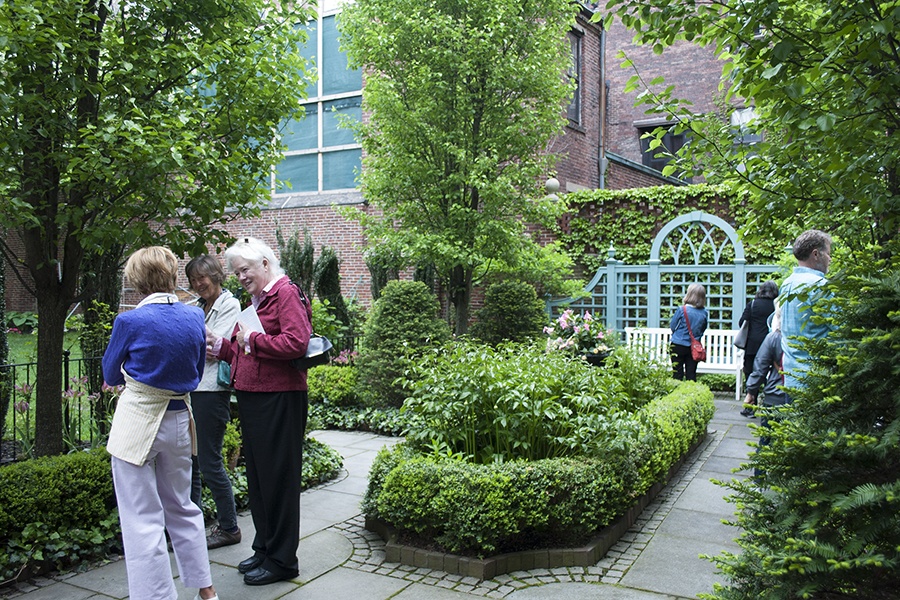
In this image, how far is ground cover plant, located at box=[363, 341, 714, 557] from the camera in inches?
162

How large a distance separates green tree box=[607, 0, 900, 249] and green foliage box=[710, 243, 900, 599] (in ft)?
1.94

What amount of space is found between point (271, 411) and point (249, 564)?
2.92 ft

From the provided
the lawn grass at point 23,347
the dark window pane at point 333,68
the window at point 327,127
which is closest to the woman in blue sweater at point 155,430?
the lawn grass at point 23,347

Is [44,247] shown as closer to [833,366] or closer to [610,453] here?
[610,453]

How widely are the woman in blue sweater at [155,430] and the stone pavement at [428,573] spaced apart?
565mm

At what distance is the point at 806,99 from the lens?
3473 millimetres

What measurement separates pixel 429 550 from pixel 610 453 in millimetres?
1364

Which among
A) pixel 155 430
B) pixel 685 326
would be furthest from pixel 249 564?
pixel 685 326

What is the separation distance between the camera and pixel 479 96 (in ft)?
34.0

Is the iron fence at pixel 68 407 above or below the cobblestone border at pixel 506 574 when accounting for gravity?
above

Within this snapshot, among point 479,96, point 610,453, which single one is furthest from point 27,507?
point 479,96

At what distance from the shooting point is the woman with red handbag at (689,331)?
9.98 m

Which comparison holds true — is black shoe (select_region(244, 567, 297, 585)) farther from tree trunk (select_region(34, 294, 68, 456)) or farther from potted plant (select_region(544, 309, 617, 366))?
potted plant (select_region(544, 309, 617, 366))

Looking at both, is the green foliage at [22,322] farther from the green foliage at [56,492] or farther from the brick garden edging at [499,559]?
the brick garden edging at [499,559]
